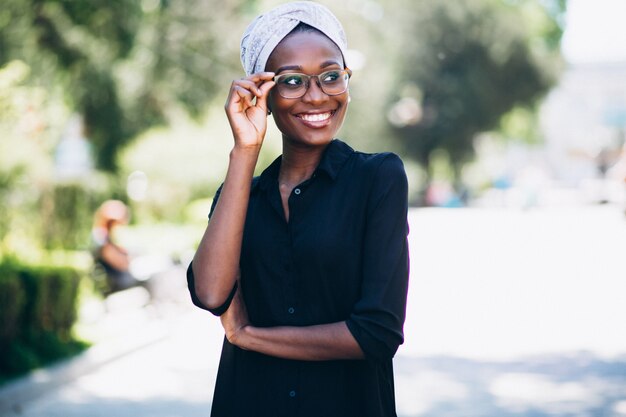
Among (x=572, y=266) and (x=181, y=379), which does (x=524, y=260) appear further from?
(x=181, y=379)

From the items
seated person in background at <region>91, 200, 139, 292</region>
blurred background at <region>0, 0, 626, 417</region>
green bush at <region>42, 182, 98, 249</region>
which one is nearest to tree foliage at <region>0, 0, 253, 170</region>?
blurred background at <region>0, 0, 626, 417</region>

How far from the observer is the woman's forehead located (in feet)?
7.13

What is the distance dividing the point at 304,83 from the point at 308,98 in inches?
1.5

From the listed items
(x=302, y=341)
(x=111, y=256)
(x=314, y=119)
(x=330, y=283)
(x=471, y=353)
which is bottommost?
(x=302, y=341)

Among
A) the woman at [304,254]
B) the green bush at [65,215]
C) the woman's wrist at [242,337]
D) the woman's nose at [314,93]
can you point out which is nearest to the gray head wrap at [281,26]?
the woman at [304,254]

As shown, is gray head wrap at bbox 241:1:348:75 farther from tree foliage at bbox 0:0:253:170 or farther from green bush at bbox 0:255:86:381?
tree foliage at bbox 0:0:253:170

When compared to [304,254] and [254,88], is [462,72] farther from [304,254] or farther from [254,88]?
[304,254]

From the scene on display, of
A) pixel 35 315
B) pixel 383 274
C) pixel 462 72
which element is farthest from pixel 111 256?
pixel 462 72

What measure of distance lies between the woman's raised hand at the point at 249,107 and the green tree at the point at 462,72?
132ft

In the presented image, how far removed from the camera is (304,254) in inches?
82.1

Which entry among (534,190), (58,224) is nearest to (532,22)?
(534,190)

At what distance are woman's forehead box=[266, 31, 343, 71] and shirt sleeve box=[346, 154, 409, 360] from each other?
31cm

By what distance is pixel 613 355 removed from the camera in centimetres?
914

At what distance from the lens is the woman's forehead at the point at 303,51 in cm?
217
